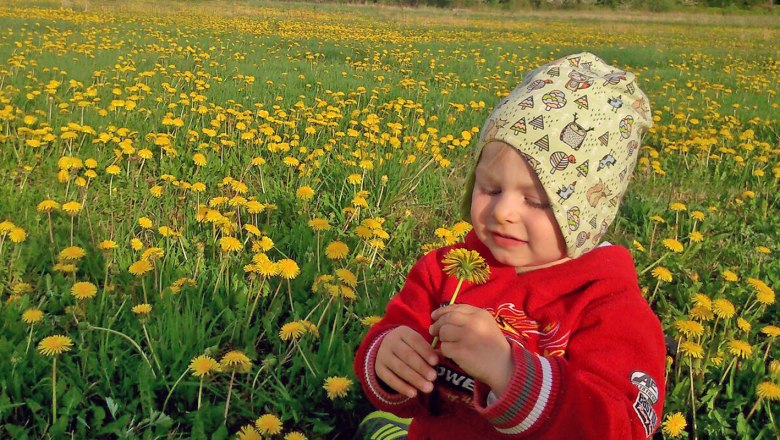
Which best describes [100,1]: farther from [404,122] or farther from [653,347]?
[653,347]

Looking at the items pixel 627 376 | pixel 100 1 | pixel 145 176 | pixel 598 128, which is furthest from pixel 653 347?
pixel 100 1

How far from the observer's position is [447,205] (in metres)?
3.48

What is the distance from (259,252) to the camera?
229 centimetres

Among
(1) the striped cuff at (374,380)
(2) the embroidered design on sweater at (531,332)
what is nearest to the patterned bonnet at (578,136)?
(2) the embroidered design on sweater at (531,332)

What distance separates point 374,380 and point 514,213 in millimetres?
445

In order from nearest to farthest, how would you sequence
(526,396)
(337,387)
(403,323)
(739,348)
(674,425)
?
(526,396) → (403,323) → (337,387) → (674,425) → (739,348)

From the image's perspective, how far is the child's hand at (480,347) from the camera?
1.09 meters

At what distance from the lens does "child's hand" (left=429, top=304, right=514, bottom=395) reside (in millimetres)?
1093

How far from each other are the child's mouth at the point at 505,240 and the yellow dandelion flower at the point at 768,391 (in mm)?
974

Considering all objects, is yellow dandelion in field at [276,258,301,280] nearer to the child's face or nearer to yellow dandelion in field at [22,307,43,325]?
yellow dandelion in field at [22,307,43,325]

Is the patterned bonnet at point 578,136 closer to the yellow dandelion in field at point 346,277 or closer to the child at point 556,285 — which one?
the child at point 556,285

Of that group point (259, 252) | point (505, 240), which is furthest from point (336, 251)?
point (505, 240)

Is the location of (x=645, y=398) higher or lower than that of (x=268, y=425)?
higher

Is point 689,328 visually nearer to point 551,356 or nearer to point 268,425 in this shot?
point 551,356
